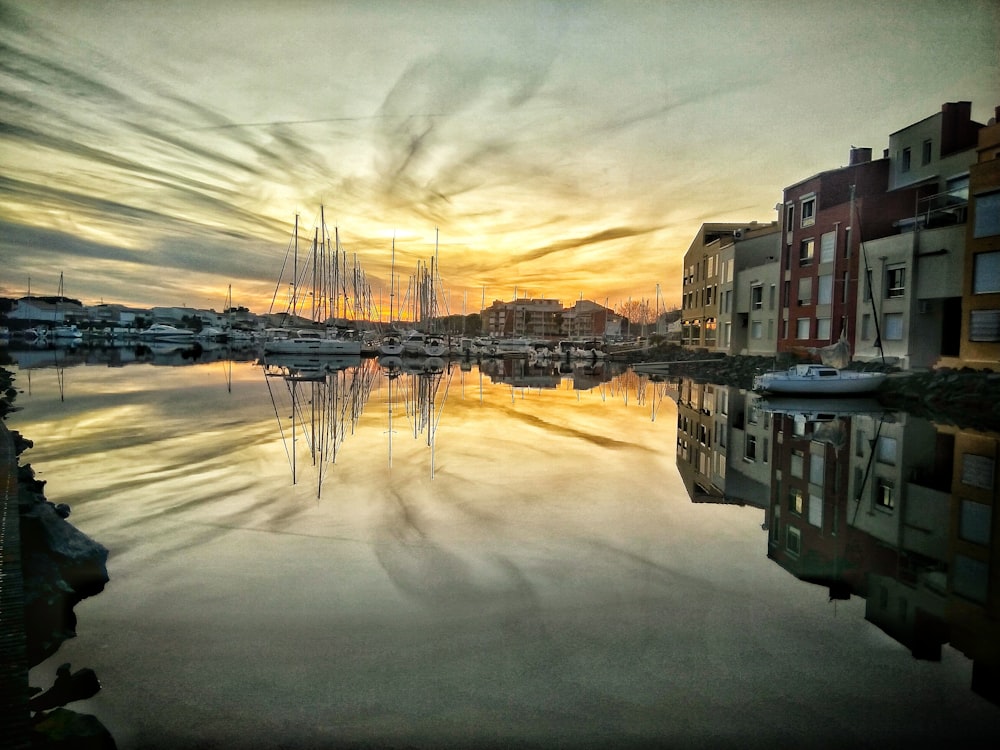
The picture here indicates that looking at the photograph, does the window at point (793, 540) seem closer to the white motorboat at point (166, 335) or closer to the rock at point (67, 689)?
the rock at point (67, 689)

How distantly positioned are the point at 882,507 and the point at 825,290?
39753 mm

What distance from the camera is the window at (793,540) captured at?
33.2ft

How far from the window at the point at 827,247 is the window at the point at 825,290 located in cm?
125

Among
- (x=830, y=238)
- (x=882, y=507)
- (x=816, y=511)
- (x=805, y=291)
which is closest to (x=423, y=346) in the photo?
(x=805, y=291)

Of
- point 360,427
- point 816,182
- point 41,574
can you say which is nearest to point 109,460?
point 360,427

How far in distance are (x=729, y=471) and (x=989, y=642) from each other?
9.69 m

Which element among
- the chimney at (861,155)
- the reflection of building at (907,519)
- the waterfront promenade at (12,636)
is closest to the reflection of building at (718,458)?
the reflection of building at (907,519)

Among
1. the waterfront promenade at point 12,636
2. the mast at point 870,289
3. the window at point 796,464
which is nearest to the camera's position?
the waterfront promenade at point 12,636

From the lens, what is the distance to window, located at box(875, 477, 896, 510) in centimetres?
1323

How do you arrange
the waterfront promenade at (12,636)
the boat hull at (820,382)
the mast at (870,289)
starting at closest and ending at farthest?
the waterfront promenade at (12,636), the boat hull at (820,382), the mast at (870,289)

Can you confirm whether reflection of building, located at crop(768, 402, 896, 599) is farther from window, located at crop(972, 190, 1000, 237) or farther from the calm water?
window, located at crop(972, 190, 1000, 237)

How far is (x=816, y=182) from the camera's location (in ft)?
162

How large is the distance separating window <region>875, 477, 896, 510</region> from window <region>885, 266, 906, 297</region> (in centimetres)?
2925

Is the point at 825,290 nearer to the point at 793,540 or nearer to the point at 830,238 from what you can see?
the point at 830,238
